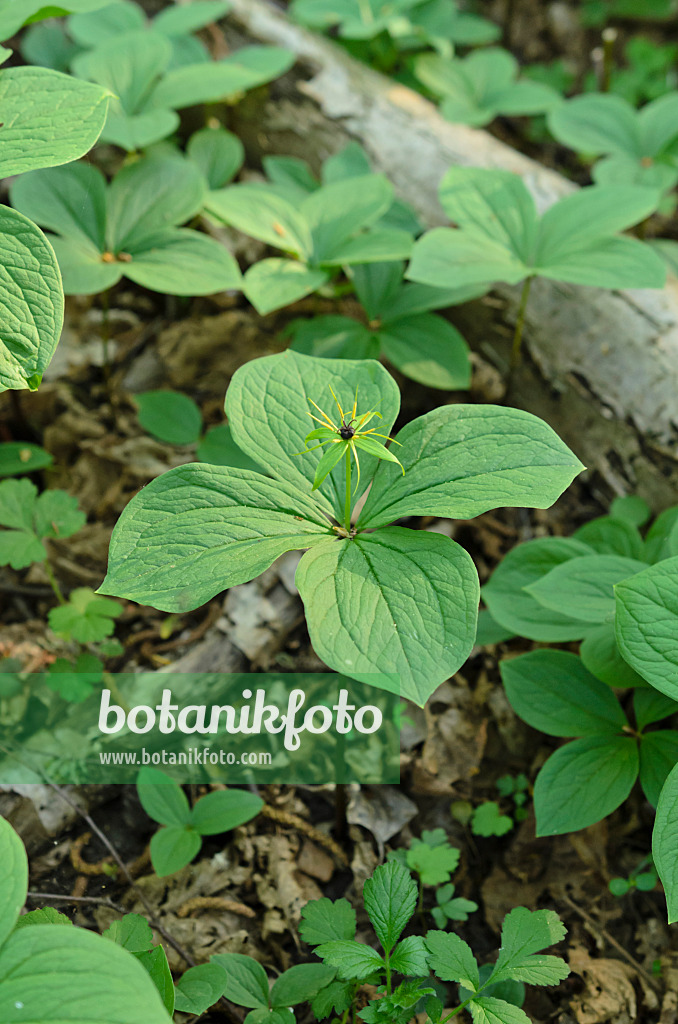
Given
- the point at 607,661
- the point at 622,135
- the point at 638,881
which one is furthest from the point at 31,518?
the point at 622,135

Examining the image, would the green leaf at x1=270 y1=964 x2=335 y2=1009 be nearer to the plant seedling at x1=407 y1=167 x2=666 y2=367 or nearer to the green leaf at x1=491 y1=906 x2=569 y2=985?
the green leaf at x1=491 y1=906 x2=569 y2=985

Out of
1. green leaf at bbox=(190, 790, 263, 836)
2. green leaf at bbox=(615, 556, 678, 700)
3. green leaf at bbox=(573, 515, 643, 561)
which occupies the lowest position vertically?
green leaf at bbox=(190, 790, 263, 836)

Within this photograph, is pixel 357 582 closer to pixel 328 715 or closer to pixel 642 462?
pixel 328 715

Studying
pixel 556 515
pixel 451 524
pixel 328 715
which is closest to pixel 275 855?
pixel 328 715

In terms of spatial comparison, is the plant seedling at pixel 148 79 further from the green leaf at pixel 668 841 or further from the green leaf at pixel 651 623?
the green leaf at pixel 668 841

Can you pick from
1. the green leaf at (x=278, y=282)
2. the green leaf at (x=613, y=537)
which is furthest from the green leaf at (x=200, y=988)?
the green leaf at (x=278, y=282)

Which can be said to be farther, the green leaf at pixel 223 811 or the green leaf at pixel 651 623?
the green leaf at pixel 223 811

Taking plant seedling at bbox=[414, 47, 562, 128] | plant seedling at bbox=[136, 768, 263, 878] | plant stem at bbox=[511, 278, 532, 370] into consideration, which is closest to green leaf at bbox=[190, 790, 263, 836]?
plant seedling at bbox=[136, 768, 263, 878]
